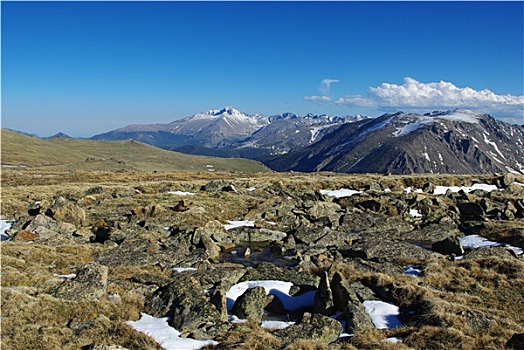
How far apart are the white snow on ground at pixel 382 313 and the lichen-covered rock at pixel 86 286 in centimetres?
1497

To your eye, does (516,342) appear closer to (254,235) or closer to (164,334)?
(164,334)

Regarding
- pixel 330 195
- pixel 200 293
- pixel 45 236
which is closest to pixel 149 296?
pixel 200 293

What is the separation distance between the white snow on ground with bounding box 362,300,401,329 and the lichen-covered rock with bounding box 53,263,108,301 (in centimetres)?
1497

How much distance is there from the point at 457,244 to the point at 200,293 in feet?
79.7

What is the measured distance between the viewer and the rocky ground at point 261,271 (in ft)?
55.3

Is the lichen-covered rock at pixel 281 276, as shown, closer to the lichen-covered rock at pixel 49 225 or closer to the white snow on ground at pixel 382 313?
the white snow on ground at pixel 382 313

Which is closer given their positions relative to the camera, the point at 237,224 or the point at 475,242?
the point at 475,242

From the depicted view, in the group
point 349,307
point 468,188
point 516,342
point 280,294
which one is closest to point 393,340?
point 349,307

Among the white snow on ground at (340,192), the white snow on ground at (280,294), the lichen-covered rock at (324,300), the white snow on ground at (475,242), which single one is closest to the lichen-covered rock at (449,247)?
the white snow on ground at (475,242)

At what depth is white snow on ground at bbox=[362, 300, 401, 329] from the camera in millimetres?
19031

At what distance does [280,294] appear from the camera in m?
22.6

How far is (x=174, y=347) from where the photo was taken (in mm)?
15977

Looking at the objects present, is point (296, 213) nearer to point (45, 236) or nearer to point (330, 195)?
point (330, 195)

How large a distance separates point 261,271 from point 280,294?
3683 mm
